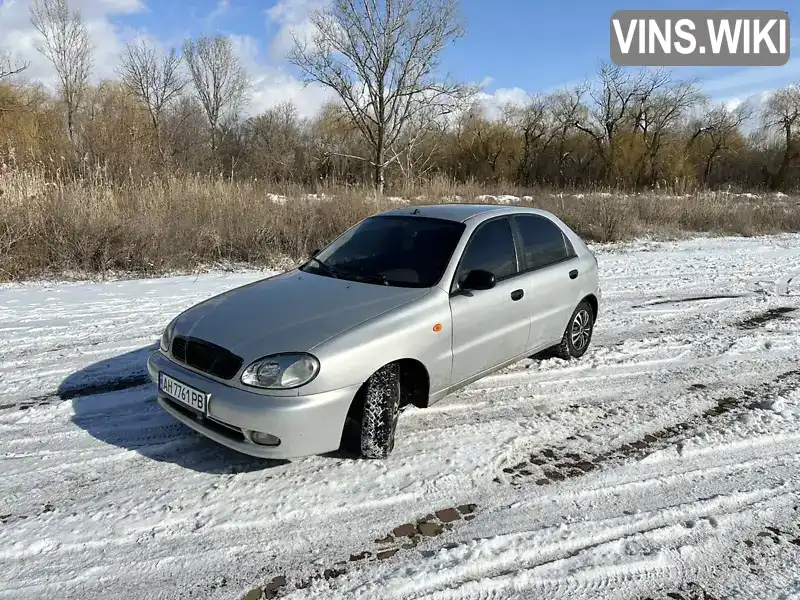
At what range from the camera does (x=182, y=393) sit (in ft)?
11.0

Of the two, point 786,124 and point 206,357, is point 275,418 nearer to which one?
point 206,357

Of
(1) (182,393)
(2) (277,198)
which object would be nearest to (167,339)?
(1) (182,393)

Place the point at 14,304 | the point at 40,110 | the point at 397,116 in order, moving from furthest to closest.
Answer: the point at 397,116 < the point at 40,110 < the point at 14,304

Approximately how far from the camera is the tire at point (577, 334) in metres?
5.36

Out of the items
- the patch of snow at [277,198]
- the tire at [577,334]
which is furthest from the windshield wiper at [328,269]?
the patch of snow at [277,198]

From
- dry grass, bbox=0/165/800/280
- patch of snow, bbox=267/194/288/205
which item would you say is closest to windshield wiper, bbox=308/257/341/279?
dry grass, bbox=0/165/800/280

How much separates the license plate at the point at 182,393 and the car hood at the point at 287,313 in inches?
12.2

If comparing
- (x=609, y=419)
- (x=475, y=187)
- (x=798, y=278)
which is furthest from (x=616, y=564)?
(x=475, y=187)

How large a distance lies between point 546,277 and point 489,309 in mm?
983

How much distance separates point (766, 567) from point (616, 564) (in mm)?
732

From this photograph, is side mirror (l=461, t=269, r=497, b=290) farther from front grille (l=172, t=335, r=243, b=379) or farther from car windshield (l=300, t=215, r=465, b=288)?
front grille (l=172, t=335, r=243, b=379)

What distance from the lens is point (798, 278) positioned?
982 cm

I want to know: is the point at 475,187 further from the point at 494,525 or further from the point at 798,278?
the point at 494,525

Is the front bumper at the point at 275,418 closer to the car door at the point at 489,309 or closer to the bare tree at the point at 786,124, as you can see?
the car door at the point at 489,309
